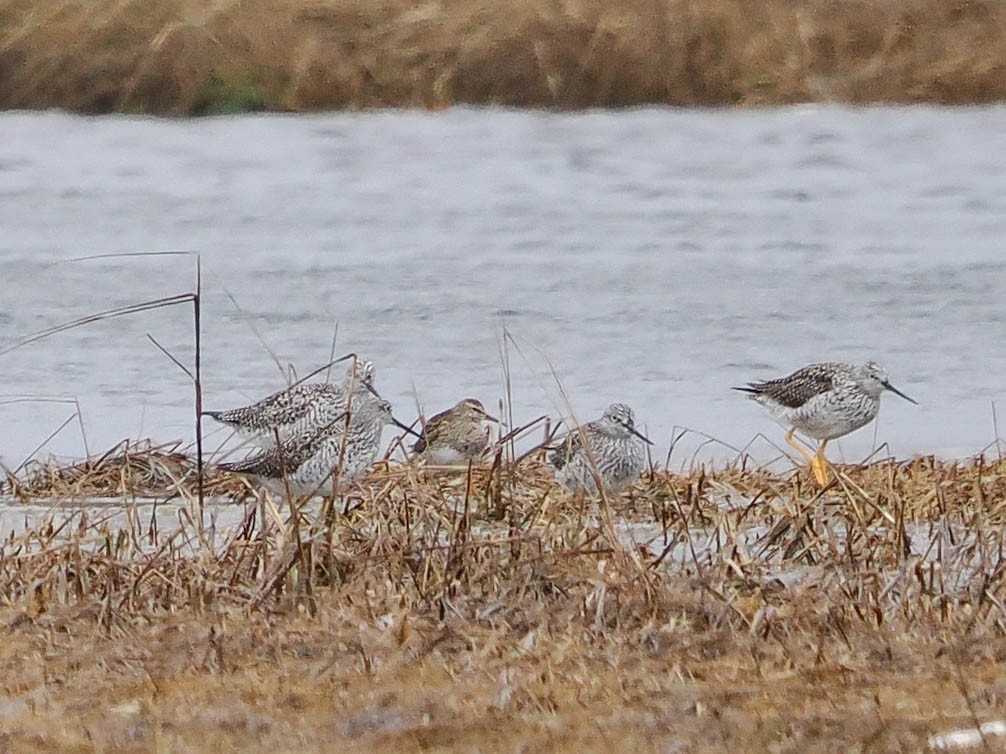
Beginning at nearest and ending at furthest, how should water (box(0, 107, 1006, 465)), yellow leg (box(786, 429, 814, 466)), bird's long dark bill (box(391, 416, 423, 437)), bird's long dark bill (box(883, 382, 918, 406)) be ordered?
bird's long dark bill (box(391, 416, 423, 437)), yellow leg (box(786, 429, 814, 466)), bird's long dark bill (box(883, 382, 918, 406)), water (box(0, 107, 1006, 465))

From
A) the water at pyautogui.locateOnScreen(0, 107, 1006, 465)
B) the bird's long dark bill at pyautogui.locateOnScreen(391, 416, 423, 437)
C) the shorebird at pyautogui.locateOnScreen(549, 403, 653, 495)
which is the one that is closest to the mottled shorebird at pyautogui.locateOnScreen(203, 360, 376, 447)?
the bird's long dark bill at pyautogui.locateOnScreen(391, 416, 423, 437)

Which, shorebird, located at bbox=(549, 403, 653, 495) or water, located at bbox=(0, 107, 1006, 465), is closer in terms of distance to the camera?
shorebird, located at bbox=(549, 403, 653, 495)

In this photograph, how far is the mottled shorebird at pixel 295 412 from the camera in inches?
313

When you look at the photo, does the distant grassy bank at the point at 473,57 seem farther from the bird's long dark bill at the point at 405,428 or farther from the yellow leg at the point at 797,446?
the bird's long dark bill at the point at 405,428

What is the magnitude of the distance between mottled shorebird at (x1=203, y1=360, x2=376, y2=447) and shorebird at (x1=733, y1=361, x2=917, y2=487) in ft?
5.62

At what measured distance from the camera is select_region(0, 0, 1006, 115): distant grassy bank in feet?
62.7

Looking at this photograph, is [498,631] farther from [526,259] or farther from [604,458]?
[526,259]

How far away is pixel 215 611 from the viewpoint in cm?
523

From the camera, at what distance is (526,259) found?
12.7m

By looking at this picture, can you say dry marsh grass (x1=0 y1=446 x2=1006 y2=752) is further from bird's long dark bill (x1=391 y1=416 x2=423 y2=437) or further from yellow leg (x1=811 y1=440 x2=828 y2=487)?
yellow leg (x1=811 y1=440 x2=828 y2=487)

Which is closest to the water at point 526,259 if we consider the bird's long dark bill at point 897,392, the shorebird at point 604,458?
the bird's long dark bill at point 897,392

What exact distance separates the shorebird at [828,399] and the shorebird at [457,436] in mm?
1308

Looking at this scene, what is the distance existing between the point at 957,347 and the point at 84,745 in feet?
22.6

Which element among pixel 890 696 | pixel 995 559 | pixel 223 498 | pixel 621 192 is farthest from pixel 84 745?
pixel 621 192
